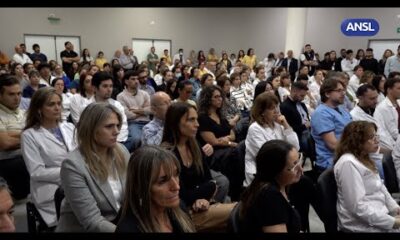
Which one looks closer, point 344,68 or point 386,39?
point 344,68

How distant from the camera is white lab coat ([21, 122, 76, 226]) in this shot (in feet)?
7.80

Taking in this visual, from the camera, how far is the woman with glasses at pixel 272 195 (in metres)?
1.70

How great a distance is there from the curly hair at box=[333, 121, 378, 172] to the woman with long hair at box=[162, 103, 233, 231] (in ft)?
2.84

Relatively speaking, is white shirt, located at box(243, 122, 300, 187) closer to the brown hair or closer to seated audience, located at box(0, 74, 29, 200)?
the brown hair

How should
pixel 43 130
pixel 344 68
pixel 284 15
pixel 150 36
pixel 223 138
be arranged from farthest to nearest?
1. pixel 284 15
2. pixel 150 36
3. pixel 344 68
4. pixel 223 138
5. pixel 43 130

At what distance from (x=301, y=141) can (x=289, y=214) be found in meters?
2.60

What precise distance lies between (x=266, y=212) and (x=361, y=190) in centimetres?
86

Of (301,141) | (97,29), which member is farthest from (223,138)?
(97,29)

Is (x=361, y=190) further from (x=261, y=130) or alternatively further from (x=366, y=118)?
(x=366, y=118)

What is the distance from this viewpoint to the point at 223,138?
3.64 metres

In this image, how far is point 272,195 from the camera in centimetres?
172

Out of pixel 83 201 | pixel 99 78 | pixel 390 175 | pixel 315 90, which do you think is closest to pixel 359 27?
pixel 315 90

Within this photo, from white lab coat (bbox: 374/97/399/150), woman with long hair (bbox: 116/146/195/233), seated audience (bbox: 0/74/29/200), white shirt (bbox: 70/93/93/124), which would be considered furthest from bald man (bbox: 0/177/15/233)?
white lab coat (bbox: 374/97/399/150)

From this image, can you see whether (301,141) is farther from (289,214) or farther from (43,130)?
(43,130)
